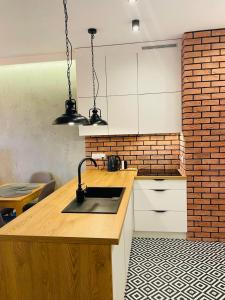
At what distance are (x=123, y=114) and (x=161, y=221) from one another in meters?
1.53

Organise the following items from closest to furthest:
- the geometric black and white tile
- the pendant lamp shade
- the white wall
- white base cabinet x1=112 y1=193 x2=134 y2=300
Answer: white base cabinet x1=112 y1=193 x2=134 y2=300 < the pendant lamp shade < the geometric black and white tile < the white wall

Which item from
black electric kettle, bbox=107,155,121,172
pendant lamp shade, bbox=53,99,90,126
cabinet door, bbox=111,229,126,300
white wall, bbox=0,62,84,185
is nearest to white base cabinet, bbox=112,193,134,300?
cabinet door, bbox=111,229,126,300

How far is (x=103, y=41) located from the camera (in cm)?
317

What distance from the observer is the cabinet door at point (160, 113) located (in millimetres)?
3240

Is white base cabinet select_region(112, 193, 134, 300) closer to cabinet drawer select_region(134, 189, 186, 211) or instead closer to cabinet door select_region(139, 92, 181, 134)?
cabinet drawer select_region(134, 189, 186, 211)

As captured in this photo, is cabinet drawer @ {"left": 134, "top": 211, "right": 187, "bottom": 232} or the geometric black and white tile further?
cabinet drawer @ {"left": 134, "top": 211, "right": 187, "bottom": 232}

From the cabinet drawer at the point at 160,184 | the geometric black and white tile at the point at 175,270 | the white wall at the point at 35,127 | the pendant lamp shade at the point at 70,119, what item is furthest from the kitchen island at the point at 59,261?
the white wall at the point at 35,127

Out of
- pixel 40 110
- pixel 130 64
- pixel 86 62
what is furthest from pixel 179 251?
pixel 40 110

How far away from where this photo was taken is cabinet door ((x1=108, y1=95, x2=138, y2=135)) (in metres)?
3.34

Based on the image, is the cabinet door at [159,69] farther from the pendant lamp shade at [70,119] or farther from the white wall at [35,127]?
the pendant lamp shade at [70,119]

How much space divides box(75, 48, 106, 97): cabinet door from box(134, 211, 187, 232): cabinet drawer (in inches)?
69.2

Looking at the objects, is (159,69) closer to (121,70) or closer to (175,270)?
(121,70)

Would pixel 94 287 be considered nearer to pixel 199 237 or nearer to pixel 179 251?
pixel 179 251

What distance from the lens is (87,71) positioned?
11.1 feet
